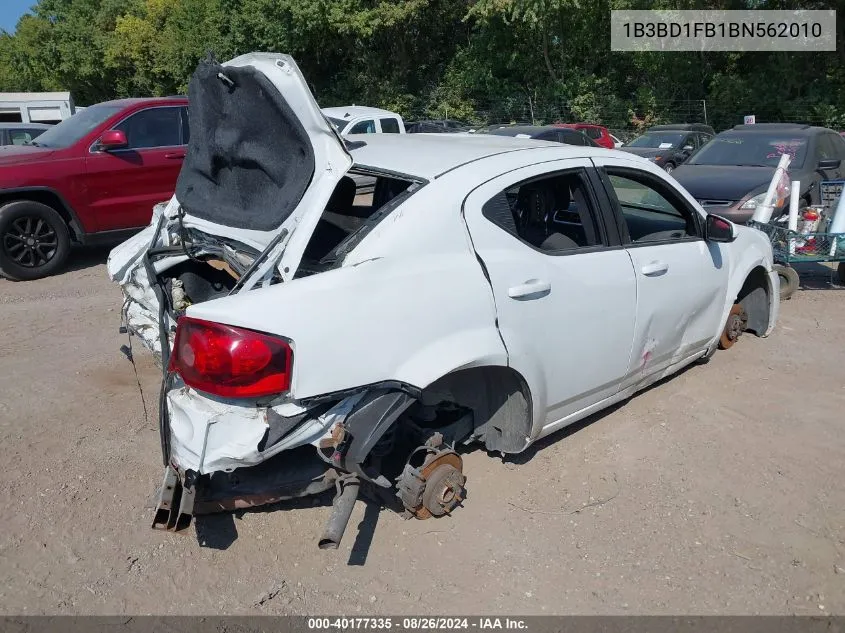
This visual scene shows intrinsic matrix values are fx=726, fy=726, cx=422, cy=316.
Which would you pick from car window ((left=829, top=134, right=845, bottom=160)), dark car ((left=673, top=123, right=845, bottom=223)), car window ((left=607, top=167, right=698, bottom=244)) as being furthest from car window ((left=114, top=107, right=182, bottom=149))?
car window ((left=829, top=134, right=845, bottom=160))

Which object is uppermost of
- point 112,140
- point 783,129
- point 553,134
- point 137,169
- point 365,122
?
point 365,122

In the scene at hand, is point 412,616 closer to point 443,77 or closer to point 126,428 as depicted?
point 126,428

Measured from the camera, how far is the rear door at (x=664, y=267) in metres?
4.01

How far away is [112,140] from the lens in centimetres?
782

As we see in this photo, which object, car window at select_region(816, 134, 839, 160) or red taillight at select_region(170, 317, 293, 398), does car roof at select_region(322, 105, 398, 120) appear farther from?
red taillight at select_region(170, 317, 293, 398)

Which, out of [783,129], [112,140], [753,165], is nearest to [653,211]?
[753,165]

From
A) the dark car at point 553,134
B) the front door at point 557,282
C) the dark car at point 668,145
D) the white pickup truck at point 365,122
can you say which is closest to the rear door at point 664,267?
the front door at point 557,282

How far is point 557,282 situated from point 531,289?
0.21 meters

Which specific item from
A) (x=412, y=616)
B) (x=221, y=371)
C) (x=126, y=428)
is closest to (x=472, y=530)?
(x=412, y=616)

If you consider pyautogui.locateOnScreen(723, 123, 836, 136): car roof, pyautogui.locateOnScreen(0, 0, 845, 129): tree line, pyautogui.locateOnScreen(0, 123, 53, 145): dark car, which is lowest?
pyautogui.locateOnScreen(723, 123, 836, 136): car roof

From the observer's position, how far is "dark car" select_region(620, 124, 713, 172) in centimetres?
1739

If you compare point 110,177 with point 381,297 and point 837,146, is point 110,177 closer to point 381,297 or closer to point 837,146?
point 381,297

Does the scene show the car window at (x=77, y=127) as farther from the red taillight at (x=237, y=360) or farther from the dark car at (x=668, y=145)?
the dark car at (x=668, y=145)

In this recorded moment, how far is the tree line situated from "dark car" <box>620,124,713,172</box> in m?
8.72
